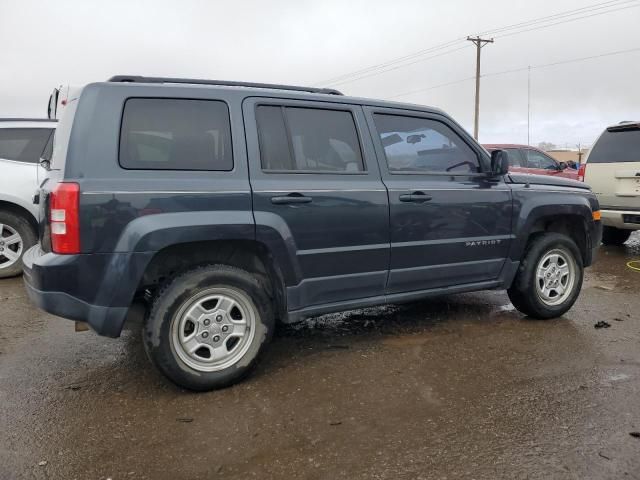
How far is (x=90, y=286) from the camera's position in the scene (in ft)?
9.43

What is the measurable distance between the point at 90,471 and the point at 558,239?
408 cm

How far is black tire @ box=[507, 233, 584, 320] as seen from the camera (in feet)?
14.8

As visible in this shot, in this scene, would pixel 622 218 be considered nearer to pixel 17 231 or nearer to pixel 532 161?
pixel 532 161

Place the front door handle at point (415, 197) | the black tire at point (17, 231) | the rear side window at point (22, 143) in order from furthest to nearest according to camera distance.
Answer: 1. the rear side window at point (22, 143)
2. the black tire at point (17, 231)
3. the front door handle at point (415, 197)

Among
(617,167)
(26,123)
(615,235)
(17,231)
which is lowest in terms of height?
(615,235)

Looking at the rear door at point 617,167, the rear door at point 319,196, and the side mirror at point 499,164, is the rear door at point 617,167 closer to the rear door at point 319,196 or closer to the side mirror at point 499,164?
the side mirror at point 499,164

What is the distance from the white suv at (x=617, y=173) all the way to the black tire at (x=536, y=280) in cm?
310

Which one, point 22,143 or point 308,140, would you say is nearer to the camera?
point 308,140

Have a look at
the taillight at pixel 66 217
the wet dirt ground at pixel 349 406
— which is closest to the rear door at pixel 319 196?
the wet dirt ground at pixel 349 406

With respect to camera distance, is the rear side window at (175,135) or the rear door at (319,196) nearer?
the rear side window at (175,135)

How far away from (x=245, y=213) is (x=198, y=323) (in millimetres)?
746

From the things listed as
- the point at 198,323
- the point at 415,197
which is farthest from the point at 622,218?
the point at 198,323

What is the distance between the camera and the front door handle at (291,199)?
3.27m

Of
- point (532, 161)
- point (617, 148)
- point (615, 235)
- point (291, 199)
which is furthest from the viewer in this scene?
point (532, 161)
